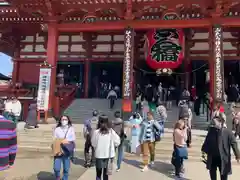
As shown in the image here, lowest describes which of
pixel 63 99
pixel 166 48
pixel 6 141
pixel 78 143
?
pixel 78 143

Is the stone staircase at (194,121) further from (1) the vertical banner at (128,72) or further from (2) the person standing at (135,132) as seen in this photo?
(2) the person standing at (135,132)

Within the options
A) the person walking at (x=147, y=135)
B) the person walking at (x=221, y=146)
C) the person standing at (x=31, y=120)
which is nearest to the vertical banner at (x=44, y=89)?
the person standing at (x=31, y=120)

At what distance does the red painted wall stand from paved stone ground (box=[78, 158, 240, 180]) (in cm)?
1282

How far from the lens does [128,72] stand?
12148 millimetres

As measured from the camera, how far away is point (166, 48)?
46.5ft

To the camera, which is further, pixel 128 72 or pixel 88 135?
pixel 128 72

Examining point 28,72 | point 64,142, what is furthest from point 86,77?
point 64,142

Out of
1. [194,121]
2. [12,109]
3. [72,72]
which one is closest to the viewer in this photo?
[12,109]

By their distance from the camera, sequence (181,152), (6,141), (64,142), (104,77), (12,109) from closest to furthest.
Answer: (6,141) → (64,142) → (181,152) → (12,109) → (104,77)

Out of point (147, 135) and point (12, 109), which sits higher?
point (12, 109)

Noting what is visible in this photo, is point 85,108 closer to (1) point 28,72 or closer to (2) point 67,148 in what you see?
(1) point 28,72

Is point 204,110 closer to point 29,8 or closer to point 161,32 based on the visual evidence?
point 161,32

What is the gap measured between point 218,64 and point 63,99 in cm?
896

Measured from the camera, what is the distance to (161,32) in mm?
14477
